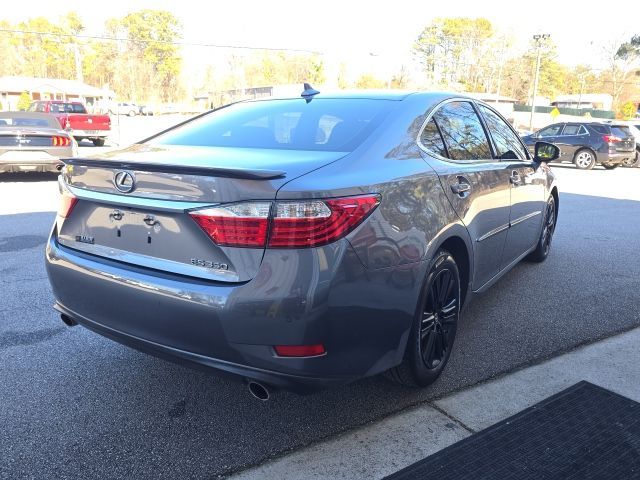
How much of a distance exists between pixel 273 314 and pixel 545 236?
4348 mm

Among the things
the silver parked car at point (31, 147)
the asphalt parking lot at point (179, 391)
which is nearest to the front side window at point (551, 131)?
the asphalt parking lot at point (179, 391)

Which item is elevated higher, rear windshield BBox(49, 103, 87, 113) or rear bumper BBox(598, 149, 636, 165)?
rear windshield BBox(49, 103, 87, 113)

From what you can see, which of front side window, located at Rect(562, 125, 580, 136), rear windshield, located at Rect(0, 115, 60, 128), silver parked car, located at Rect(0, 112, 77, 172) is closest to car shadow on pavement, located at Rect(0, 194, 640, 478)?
silver parked car, located at Rect(0, 112, 77, 172)

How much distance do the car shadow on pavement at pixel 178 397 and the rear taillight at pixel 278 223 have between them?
1034 millimetres

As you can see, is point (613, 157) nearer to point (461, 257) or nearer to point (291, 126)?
point (461, 257)

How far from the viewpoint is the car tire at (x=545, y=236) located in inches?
216

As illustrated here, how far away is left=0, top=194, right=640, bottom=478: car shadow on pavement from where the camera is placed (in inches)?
95.7

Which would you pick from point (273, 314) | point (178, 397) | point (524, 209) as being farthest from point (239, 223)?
point (524, 209)

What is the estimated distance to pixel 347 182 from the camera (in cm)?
227

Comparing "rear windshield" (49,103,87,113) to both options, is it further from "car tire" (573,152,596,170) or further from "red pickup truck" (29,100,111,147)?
"car tire" (573,152,596,170)

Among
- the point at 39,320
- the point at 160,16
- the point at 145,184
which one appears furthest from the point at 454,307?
the point at 160,16

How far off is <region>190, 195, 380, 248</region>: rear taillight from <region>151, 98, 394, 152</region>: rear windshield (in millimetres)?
556

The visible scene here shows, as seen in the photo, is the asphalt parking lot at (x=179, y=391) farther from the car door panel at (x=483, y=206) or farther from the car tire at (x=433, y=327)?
the car door panel at (x=483, y=206)

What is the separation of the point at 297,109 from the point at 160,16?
95869mm
